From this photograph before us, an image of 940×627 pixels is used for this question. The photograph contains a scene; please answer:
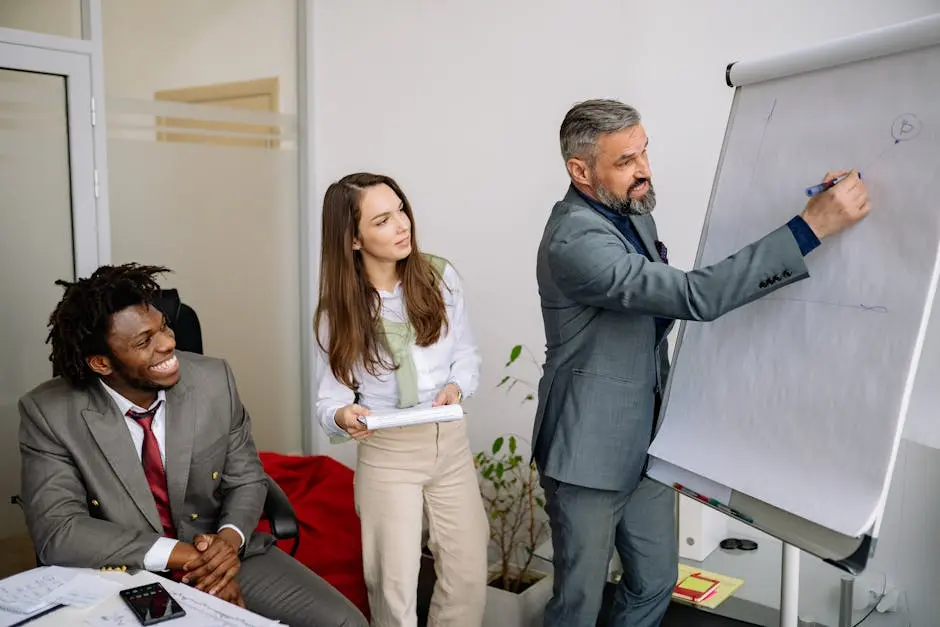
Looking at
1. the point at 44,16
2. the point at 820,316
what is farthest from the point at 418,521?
the point at 44,16

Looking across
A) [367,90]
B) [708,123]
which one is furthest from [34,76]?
[708,123]

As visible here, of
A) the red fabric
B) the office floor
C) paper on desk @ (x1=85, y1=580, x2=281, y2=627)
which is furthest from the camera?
the red fabric

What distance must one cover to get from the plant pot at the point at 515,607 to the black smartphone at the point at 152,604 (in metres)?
1.35

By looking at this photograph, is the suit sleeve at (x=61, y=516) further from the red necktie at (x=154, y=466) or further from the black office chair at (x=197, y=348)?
the black office chair at (x=197, y=348)

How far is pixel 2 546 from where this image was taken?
2.94m

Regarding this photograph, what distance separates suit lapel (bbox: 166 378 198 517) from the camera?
203 centimetres

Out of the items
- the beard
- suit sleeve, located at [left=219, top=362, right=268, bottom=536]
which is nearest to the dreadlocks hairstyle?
suit sleeve, located at [left=219, top=362, right=268, bottom=536]

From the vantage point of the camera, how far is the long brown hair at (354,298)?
85.9 inches

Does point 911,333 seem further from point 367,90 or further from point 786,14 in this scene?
point 367,90

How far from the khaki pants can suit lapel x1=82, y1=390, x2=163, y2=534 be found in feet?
1.67

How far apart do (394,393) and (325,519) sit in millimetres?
970

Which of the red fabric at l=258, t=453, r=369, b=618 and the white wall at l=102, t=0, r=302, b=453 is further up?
the white wall at l=102, t=0, r=302, b=453

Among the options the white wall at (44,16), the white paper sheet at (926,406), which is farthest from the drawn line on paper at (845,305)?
the white wall at (44,16)

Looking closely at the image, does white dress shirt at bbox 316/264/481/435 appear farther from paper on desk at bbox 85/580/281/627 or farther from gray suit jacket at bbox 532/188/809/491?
paper on desk at bbox 85/580/281/627
